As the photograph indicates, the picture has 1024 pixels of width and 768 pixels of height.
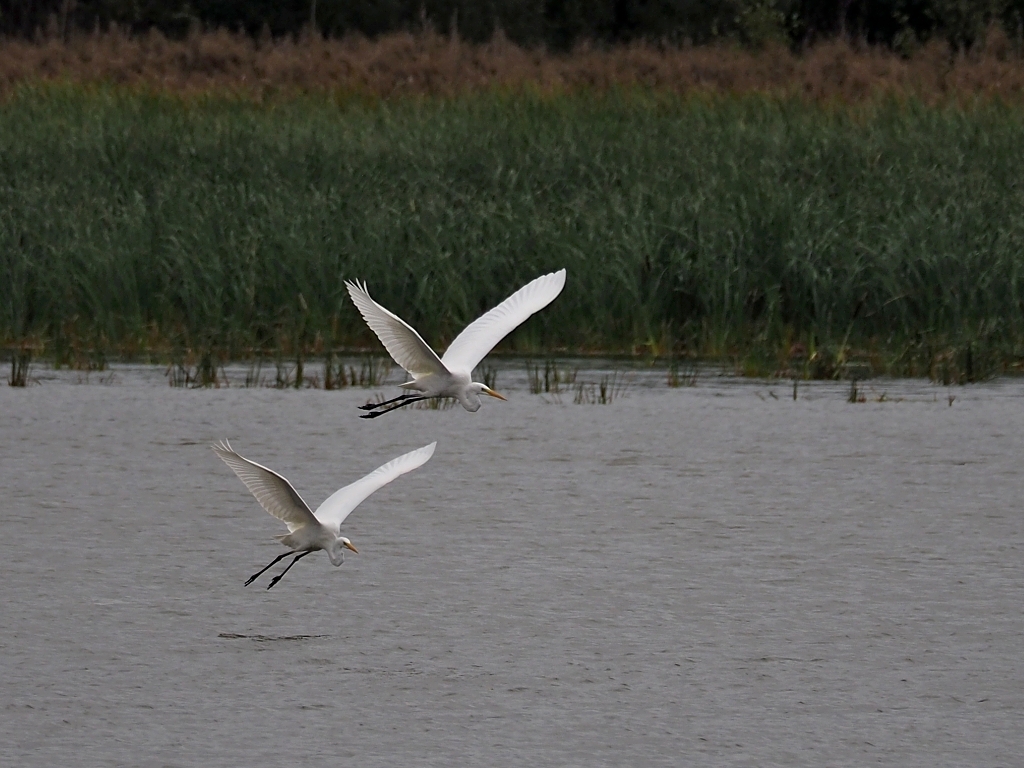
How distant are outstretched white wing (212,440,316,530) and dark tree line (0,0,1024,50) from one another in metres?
29.8

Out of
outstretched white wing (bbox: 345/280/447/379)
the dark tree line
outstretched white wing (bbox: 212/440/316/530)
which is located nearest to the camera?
outstretched white wing (bbox: 212/440/316/530)

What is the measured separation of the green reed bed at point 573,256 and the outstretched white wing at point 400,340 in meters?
5.04

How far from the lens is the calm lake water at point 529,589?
4.96 metres

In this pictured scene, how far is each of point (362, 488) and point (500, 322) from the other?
130 centimetres

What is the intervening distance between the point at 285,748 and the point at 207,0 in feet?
110

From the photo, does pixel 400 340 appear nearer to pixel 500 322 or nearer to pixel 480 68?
pixel 500 322

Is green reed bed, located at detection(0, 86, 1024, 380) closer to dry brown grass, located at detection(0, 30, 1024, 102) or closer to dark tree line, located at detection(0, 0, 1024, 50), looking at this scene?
dry brown grass, located at detection(0, 30, 1024, 102)

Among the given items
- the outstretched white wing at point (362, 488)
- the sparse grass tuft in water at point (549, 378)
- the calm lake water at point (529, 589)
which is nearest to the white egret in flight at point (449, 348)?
the outstretched white wing at point (362, 488)

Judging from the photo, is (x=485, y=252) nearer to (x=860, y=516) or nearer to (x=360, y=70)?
(x=860, y=516)

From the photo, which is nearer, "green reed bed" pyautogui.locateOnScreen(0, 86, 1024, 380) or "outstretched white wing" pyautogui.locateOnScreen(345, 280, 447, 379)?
"outstretched white wing" pyautogui.locateOnScreen(345, 280, 447, 379)

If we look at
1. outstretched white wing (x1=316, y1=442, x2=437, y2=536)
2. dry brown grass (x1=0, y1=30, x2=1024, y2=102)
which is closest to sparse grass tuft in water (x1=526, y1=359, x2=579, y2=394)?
outstretched white wing (x1=316, y1=442, x2=437, y2=536)

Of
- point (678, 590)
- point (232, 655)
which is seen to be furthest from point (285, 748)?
point (678, 590)

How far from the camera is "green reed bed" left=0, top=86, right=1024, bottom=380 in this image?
11.6 metres

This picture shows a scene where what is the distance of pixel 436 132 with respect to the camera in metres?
15.6
